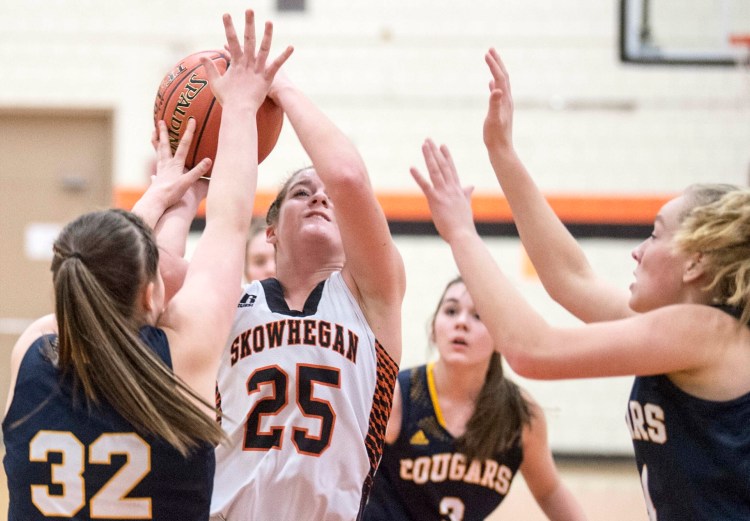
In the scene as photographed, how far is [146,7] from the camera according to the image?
892cm

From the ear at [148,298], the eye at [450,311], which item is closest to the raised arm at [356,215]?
the ear at [148,298]

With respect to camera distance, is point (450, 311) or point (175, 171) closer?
point (175, 171)

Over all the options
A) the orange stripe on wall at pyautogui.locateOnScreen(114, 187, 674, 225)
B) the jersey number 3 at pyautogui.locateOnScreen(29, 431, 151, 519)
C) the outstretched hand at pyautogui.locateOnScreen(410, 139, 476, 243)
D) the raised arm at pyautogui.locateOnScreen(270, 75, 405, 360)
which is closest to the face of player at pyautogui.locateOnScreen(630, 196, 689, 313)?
the outstretched hand at pyautogui.locateOnScreen(410, 139, 476, 243)

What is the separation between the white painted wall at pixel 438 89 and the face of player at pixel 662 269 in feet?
20.2

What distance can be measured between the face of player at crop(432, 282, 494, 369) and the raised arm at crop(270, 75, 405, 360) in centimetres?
138

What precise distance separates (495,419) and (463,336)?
14.2 inches

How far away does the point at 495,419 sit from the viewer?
3857 mm

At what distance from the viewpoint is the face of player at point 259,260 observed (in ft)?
15.0

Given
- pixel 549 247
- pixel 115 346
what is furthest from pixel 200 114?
pixel 549 247

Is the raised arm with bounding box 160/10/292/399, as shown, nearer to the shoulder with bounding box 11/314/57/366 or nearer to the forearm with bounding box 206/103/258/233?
the forearm with bounding box 206/103/258/233

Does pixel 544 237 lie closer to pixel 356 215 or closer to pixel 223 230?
pixel 356 215

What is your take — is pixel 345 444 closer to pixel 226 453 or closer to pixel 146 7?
pixel 226 453

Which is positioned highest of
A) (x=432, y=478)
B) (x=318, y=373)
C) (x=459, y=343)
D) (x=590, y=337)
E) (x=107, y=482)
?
(x=590, y=337)

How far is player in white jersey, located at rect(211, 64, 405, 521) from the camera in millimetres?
2385
